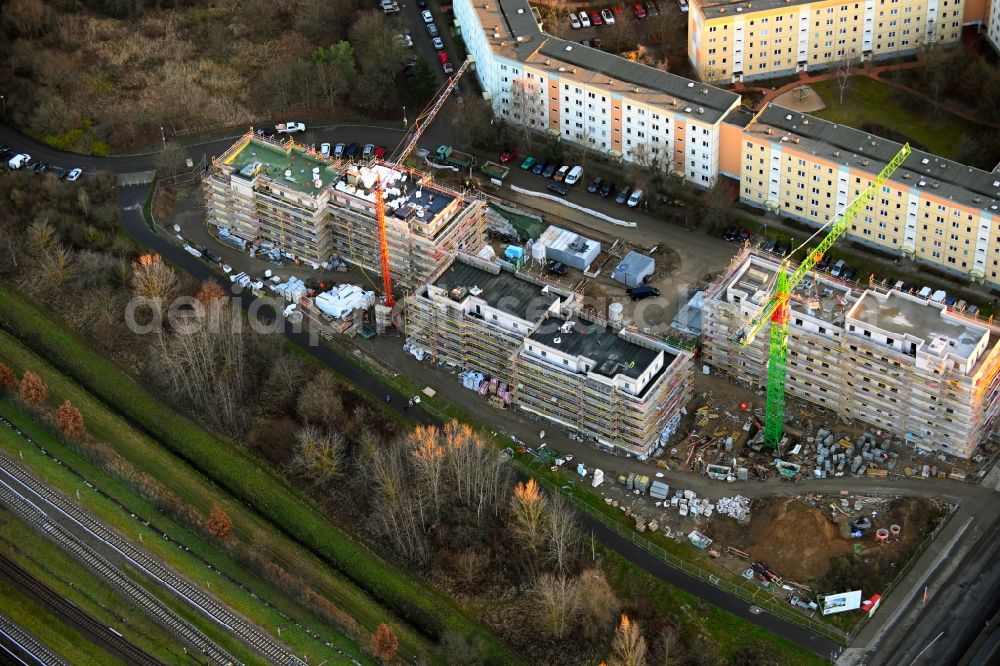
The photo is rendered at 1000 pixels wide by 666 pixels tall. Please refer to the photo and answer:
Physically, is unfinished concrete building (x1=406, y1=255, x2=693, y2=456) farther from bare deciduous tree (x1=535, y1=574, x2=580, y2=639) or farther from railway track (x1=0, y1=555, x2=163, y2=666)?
railway track (x1=0, y1=555, x2=163, y2=666)

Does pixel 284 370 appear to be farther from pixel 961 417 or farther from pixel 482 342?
pixel 961 417

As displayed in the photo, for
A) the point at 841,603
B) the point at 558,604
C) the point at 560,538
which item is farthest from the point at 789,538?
the point at 558,604

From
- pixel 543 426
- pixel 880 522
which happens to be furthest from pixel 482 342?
pixel 880 522

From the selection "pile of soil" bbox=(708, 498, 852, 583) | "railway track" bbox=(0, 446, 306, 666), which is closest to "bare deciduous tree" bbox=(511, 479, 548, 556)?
"pile of soil" bbox=(708, 498, 852, 583)

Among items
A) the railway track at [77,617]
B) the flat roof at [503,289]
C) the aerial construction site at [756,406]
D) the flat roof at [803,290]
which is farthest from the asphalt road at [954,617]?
the railway track at [77,617]

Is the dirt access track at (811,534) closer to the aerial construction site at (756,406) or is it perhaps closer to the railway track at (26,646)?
the aerial construction site at (756,406)

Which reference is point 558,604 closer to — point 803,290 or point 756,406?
point 756,406
